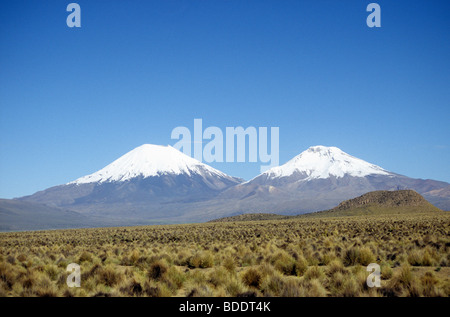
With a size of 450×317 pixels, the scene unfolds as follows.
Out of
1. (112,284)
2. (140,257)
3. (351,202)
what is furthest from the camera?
(351,202)

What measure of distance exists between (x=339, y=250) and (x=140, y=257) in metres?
8.83

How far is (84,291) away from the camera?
10.9 metres
